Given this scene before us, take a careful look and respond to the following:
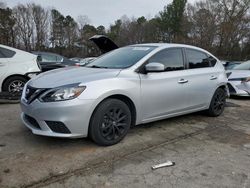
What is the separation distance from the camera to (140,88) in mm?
3957

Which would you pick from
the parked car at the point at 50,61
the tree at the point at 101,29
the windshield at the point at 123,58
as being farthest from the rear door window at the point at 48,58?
the tree at the point at 101,29

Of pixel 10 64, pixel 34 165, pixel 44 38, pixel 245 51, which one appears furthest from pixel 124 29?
pixel 34 165

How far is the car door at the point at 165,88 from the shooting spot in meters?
4.08

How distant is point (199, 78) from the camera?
4.96 m

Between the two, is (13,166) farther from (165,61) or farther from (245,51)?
(245,51)

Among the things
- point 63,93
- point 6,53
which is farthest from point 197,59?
point 6,53

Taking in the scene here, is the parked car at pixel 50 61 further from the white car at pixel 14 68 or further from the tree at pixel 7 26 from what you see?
the tree at pixel 7 26

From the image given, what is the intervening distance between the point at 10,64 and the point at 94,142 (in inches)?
152

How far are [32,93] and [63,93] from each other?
539 mm

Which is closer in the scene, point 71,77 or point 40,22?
point 71,77

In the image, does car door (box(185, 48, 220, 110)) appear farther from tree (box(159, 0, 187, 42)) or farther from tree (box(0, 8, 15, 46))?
tree (box(159, 0, 187, 42))

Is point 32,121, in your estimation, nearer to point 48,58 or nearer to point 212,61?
point 212,61

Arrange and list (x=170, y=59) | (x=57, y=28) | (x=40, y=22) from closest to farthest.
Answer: (x=170, y=59) → (x=40, y=22) → (x=57, y=28)

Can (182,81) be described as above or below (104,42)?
below
